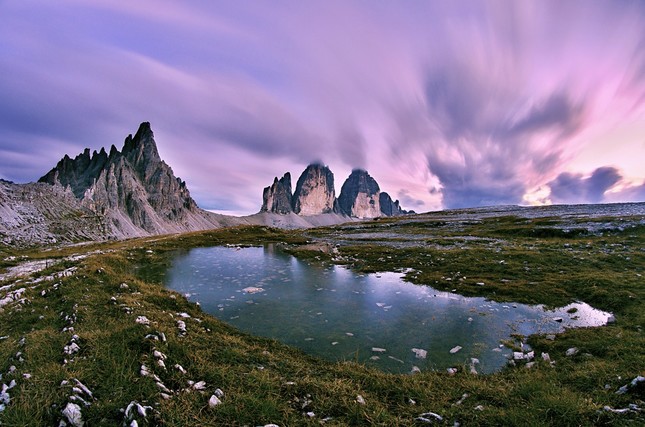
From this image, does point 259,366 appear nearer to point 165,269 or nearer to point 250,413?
point 250,413

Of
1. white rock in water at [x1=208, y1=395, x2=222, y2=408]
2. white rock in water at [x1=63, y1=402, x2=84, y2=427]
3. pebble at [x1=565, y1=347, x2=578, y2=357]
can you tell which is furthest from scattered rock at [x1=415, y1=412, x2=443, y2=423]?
pebble at [x1=565, y1=347, x2=578, y2=357]

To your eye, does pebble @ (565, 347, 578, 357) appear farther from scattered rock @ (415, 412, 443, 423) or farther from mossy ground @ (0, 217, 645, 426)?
scattered rock @ (415, 412, 443, 423)

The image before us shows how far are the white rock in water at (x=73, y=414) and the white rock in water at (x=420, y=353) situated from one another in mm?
9161

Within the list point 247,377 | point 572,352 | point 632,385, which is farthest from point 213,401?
point 572,352

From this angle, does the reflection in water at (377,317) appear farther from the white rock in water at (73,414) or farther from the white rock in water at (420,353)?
the white rock in water at (73,414)

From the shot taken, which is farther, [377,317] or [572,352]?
[377,317]

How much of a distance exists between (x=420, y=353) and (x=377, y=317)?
368 centimetres

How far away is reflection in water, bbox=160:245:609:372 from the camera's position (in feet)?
33.1

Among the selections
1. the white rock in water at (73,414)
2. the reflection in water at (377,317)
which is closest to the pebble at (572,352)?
the reflection in water at (377,317)

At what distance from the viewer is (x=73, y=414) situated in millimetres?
4629

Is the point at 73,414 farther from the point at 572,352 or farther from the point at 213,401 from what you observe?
the point at 572,352

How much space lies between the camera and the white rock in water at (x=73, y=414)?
14.9 ft

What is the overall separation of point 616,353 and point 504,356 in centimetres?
299

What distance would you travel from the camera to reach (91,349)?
22.2ft
